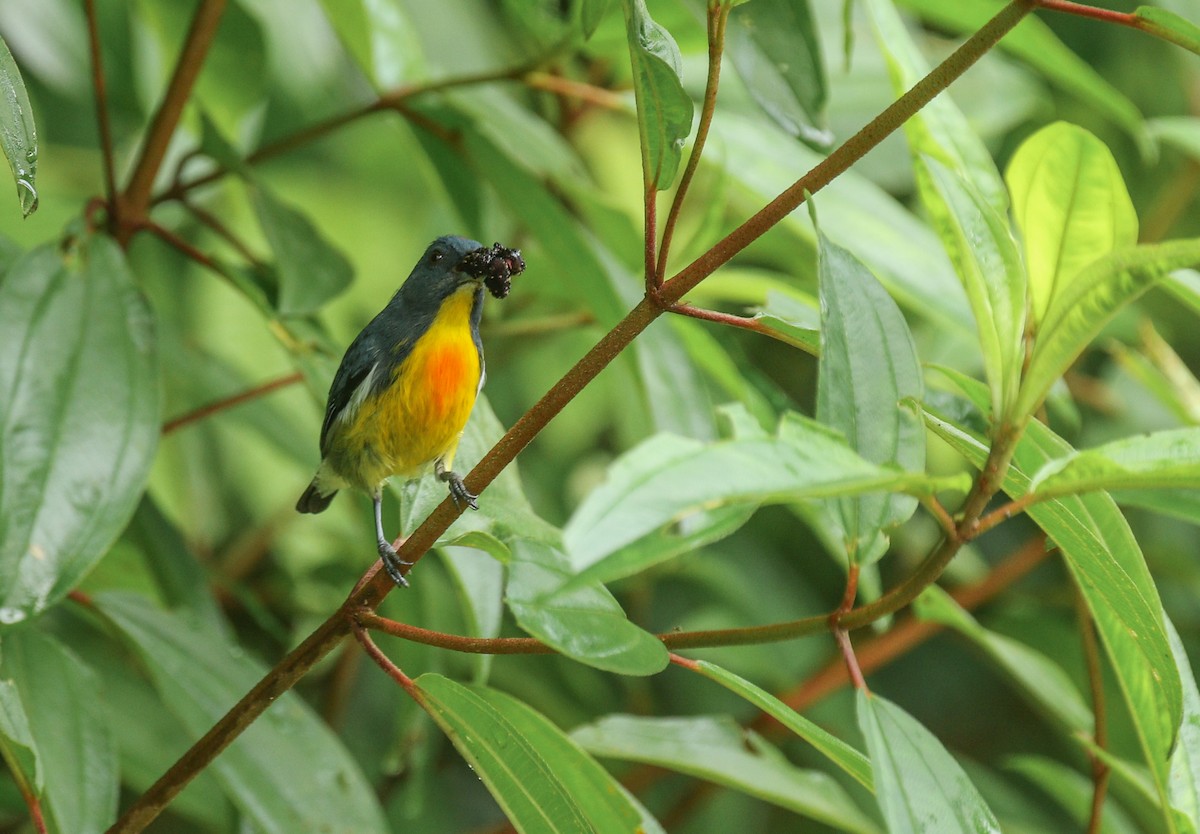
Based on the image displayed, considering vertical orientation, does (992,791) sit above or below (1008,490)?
below

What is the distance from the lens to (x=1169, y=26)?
0.89m

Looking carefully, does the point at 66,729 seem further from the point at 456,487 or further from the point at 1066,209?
the point at 1066,209

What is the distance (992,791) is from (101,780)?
163 cm

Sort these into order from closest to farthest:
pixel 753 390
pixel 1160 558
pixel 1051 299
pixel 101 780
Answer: pixel 1051 299 → pixel 101 780 → pixel 753 390 → pixel 1160 558

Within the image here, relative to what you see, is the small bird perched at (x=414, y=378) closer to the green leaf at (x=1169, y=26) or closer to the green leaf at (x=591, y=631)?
the green leaf at (x=591, y=631)

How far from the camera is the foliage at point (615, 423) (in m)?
0.89

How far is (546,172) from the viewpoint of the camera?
5.79ft

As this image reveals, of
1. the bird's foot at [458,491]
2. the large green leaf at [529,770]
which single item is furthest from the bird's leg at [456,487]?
the large green leaf at [529,770]

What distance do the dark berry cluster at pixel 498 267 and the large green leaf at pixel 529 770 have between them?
0.46 meters

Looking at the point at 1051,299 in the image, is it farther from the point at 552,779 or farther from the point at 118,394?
the point at 118,394

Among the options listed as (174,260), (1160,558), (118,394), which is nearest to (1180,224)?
(1160,558)

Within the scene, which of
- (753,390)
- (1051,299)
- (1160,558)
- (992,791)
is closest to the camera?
(1051,299)

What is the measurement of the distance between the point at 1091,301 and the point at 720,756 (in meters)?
0.87

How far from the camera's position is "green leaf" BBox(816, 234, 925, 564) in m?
0.89
